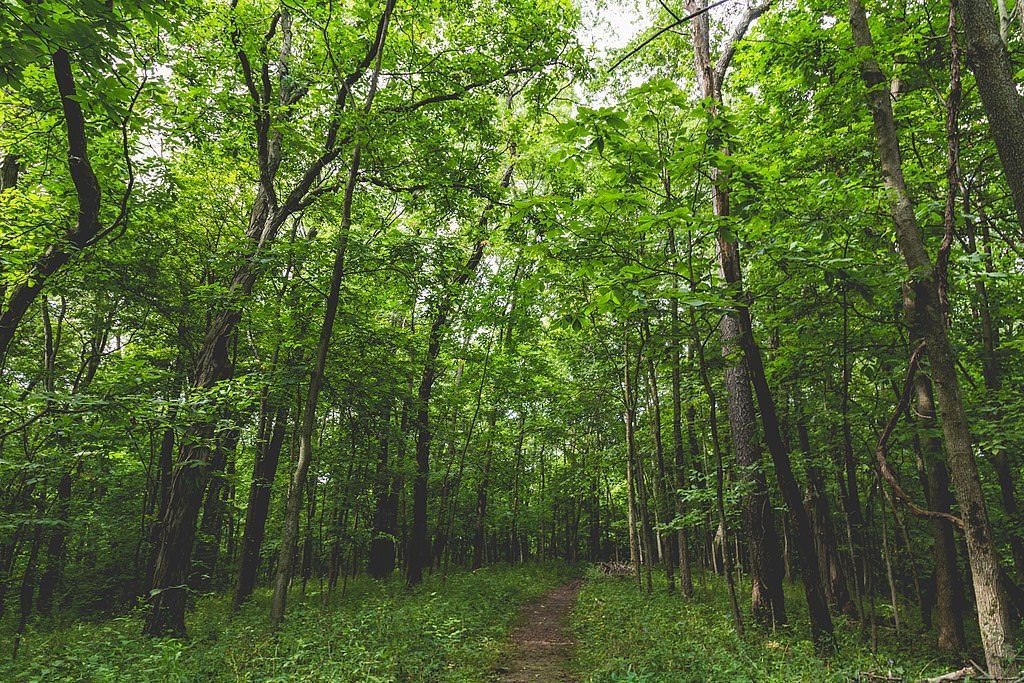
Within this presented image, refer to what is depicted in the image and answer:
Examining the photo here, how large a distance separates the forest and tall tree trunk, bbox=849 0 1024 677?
2cm

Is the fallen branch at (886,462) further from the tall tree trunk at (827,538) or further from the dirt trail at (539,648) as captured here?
the tall tree trunk at (827,538)

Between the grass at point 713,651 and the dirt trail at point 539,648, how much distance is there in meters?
0.35

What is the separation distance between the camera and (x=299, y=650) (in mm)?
6691

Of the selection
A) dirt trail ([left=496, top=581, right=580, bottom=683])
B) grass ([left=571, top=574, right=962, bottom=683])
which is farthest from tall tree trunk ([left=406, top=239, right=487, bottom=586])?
grass ([left=571, top=574, right=962, bottom=683])

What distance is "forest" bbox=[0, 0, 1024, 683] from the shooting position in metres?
4.48

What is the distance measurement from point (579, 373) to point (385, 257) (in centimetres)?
1246

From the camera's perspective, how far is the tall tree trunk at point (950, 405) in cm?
324

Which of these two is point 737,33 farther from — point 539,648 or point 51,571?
point 51,571

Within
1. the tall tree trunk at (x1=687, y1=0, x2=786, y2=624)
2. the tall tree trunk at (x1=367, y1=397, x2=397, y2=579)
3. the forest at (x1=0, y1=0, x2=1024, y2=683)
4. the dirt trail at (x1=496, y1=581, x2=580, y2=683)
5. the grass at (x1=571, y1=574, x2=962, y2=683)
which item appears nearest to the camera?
the forest at (x1=0, y1=0, x2=1024, y2=683)

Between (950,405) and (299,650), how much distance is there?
776 cm

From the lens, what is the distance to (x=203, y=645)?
8.02m

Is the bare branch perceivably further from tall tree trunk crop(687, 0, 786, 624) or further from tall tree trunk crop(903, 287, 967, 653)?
tall tree trunk crop(903, 287, 967, 653)

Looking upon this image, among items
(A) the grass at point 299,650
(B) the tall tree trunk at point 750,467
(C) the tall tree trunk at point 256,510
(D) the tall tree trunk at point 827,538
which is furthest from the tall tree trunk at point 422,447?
(D) the tall tree trunk at point 827,538

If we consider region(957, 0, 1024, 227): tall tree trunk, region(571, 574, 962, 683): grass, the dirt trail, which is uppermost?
region(957, 0, 1024, 227): tall tree trunk
